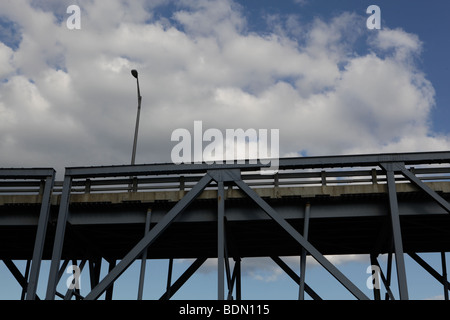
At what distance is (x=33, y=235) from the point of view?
2123cm

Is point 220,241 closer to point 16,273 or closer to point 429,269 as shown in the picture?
point 429,269

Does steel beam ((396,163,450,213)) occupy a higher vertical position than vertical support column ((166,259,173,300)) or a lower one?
higher

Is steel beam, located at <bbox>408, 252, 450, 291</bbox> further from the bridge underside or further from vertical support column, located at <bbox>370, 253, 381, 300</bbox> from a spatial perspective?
vertical support column, located at <bbox>370, 253, 381, 300</bbox>

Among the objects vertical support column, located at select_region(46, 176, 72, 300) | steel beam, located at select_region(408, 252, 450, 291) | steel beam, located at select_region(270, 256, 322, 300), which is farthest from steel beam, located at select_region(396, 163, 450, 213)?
vertical support column, located at select_region(46, 176, 72, 300)

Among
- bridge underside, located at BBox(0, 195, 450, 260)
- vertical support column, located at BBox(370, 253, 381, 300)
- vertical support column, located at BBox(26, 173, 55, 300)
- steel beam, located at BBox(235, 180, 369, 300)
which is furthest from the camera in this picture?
vertical support column, located at BBox(370, 253, 381, 300)

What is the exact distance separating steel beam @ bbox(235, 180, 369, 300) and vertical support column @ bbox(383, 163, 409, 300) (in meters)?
1.20

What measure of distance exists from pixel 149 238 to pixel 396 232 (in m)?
8.27

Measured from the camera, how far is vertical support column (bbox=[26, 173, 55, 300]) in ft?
56.2

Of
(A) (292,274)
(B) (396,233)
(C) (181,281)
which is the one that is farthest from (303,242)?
(C) (181,281)

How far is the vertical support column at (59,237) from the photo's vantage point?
17328mm
